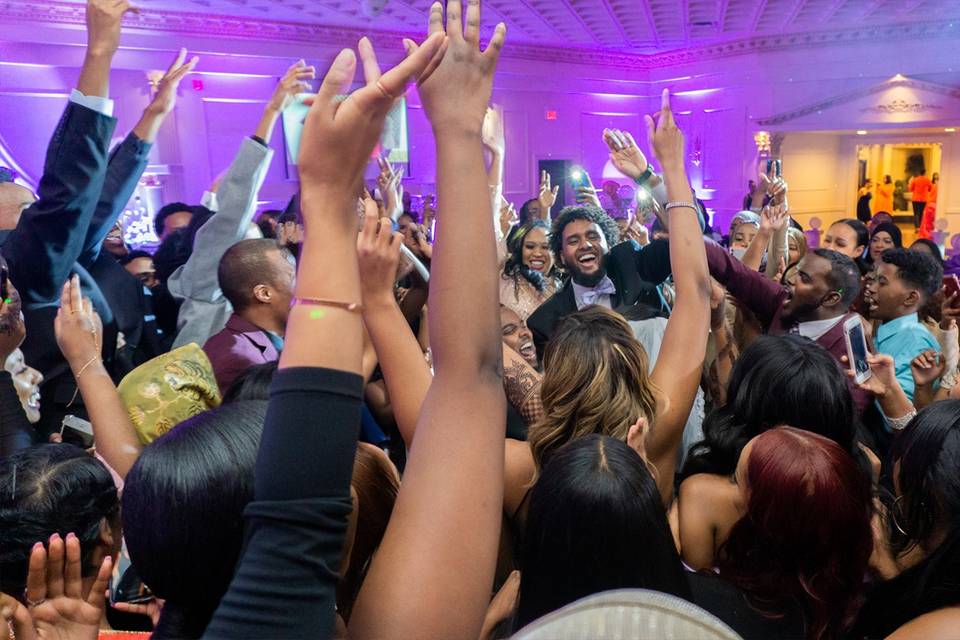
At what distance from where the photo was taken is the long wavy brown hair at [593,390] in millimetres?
1498

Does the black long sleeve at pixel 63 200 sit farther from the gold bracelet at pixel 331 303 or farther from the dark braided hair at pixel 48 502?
the gold bracelet at pixel 331 303

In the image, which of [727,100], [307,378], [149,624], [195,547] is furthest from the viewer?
[727,100]

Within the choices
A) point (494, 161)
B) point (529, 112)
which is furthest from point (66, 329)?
point (529, 112)

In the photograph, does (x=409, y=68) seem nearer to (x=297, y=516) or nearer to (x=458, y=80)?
(x=458, y=80)

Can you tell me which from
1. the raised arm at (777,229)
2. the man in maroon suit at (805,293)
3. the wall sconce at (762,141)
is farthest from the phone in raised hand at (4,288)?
the wall sconce at (762,141)

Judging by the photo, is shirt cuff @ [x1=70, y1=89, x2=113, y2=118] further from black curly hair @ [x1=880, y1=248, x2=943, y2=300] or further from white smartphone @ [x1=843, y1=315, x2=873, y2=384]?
black curly hair @ [x1=880, y1=248, x2=943, y2=300]

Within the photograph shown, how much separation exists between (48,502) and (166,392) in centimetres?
42

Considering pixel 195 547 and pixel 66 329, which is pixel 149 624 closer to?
pixel 66 329

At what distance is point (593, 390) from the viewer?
1516 millimetres

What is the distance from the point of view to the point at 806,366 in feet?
5.26

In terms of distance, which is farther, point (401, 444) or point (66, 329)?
point (401, 444)

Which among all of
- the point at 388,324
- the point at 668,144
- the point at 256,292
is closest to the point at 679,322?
the point at 668,144

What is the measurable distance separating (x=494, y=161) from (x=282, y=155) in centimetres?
643

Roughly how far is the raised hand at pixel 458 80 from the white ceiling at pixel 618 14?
786 centimetres
